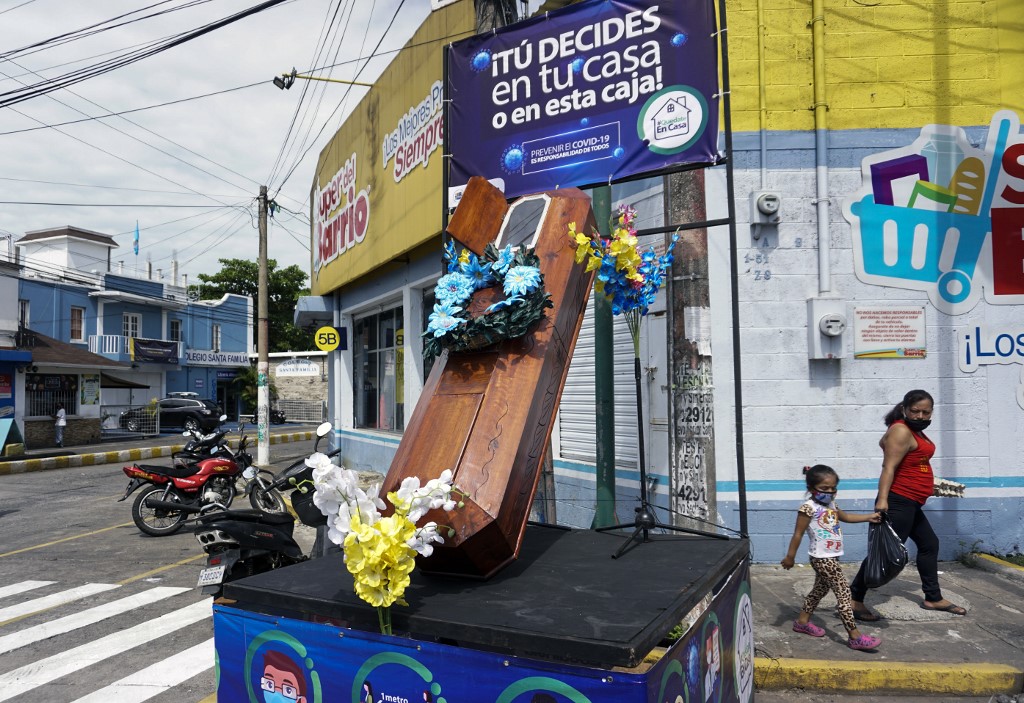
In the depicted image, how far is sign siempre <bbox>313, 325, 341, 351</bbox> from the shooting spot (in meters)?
14.7

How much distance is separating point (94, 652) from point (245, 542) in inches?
58.3

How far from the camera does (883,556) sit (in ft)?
16.2

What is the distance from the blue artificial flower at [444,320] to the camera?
349 cm

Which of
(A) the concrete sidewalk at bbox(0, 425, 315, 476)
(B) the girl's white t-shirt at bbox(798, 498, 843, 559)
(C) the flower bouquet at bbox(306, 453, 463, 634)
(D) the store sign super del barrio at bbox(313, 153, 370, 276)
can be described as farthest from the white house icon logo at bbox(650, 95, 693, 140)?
(A) the concrete sidewalk at bbox(0, 425, 315, 476)

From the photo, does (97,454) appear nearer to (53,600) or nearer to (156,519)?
(156,519)

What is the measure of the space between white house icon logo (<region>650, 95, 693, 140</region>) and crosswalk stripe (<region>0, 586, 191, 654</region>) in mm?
5935

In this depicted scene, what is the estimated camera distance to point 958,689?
4316 millimetres

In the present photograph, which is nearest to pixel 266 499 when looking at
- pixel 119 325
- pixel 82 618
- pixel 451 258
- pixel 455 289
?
pixel 82 618

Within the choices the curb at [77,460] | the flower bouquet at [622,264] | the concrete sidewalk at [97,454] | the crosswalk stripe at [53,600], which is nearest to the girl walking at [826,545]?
the flower bouquet at [622,264]

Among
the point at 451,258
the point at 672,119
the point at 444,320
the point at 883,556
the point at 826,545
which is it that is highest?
the point at 672,119

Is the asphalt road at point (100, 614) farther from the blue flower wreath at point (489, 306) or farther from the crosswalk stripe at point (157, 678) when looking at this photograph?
the blue flower wreath at point (489, 306)

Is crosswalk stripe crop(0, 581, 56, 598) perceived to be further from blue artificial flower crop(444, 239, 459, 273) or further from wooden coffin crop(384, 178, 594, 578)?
blue artificial flower crop(444, 239, 459, 273)

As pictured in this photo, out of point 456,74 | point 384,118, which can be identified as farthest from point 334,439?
point 456,74

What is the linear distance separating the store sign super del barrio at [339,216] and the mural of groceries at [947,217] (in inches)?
347
